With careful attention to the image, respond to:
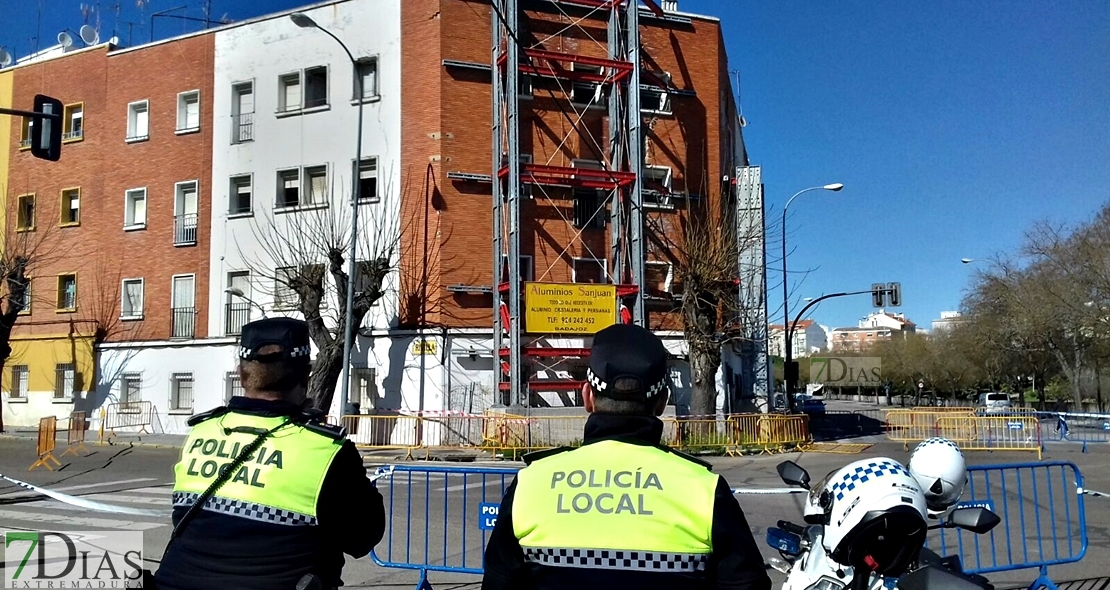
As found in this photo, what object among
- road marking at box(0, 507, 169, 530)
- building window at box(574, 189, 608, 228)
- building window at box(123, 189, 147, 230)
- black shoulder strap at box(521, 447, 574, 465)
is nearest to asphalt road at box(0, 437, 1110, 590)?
road marking at box(0, 507, 169, 530)

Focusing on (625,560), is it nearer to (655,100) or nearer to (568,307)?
(568,307)

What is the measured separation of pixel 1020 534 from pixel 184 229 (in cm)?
2620

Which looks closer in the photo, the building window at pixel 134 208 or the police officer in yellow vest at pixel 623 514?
the police officer in yellow vest at pixel 623 514

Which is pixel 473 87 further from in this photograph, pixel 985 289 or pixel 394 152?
pixel 985 289

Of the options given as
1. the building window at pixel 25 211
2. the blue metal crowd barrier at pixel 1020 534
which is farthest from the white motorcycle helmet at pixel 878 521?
the building window at pixel 25 211

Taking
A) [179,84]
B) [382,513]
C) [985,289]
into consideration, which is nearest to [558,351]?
[179,84]

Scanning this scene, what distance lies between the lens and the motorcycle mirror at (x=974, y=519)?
3.27m

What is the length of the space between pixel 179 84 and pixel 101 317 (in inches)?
332

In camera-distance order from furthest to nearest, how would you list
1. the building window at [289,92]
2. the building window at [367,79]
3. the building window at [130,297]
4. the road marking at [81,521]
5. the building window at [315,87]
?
the building window at [130,297] < the building window at [289,92] < the building window at [315,87] < the building window at [367,79] < the road marking at [81,521]

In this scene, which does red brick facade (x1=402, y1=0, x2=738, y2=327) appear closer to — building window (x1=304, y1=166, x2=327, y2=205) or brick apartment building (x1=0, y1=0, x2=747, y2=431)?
brick apartment building (x1=0, y1=0, x2=747, y2=431)

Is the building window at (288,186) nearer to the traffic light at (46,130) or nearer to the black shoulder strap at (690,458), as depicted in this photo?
the traffic light at (46,130)

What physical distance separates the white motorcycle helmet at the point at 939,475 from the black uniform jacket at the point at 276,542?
2281mm

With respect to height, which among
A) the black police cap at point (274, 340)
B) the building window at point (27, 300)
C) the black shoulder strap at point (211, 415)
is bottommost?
the black shoulder strap at point (211, 415)

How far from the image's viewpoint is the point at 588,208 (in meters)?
26.2
